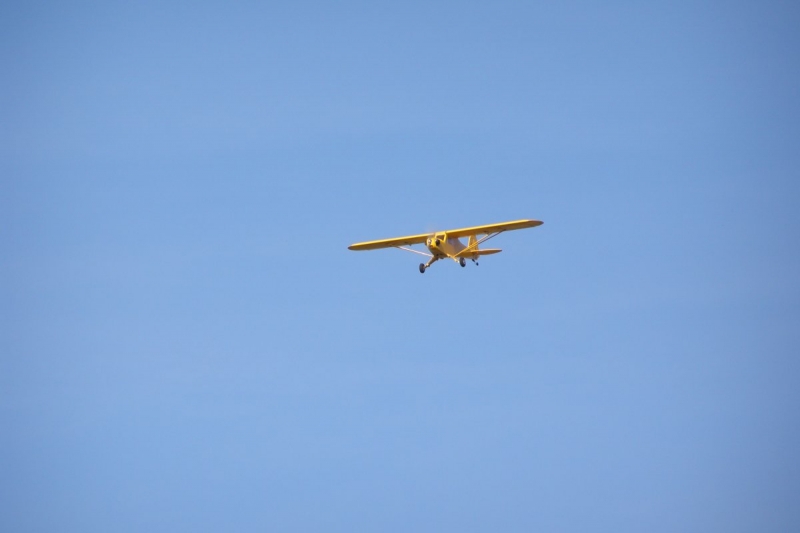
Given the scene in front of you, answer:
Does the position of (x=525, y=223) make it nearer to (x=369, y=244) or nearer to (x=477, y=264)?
(x=477, y=264)

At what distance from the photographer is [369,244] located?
8962cm

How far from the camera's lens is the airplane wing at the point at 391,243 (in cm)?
8700

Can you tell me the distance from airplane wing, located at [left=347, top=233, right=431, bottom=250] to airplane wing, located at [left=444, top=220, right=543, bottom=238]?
204cm

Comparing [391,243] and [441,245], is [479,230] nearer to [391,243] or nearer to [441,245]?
[441,245]

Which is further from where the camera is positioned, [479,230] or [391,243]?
[391,243]

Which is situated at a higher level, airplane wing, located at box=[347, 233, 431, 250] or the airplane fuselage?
airplane wing, located at box=[347, 233, 431, 250]

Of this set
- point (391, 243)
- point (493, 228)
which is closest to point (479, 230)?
point (493, 228)

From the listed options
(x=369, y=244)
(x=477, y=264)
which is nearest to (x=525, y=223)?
(x=477, y=264)

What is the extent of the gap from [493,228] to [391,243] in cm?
704

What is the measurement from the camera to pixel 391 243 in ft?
292

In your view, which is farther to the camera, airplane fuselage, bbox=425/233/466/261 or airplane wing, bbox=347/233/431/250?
airplane wing, bbox=347/233/431/250

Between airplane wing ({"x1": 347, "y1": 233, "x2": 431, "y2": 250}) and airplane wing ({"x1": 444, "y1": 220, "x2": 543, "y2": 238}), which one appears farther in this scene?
airplane wing ({"x1": 347, "y1": 233, "x2": 431, "y2": 250})

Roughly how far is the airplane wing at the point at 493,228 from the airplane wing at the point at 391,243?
80.2 inches

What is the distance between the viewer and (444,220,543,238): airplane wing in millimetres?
83438
